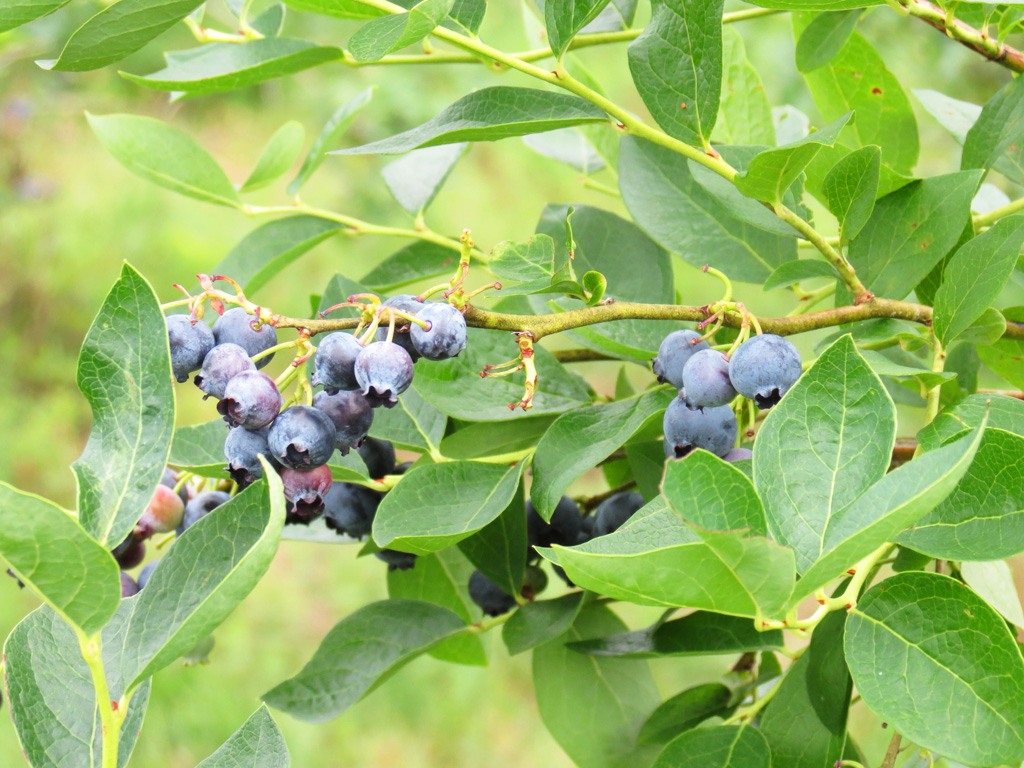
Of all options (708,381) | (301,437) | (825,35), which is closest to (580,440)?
(708,381)

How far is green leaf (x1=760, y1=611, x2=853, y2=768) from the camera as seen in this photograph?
678 millimetres

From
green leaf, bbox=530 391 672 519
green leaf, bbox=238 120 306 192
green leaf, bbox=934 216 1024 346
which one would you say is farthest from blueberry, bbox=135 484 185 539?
green leaf, bbox=934 216 1024 346

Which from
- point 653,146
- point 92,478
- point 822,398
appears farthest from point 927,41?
point 92,478

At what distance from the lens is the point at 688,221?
87 cm

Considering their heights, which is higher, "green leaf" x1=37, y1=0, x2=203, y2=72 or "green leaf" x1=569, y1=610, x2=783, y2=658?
"green leaf" x1=37, y1=0, x2=203, y2=72

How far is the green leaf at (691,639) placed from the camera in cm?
74

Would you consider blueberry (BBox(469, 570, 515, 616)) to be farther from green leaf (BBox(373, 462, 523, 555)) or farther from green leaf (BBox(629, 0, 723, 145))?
green leaf (BBox(629, 0, 723, 145))

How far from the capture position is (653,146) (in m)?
0.89

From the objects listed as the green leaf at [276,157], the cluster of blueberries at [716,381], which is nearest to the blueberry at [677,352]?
the cluster of blueberries at [716,381]

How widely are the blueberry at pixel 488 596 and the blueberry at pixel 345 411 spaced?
0.36 m

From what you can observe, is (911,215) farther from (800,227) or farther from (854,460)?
(854,460)

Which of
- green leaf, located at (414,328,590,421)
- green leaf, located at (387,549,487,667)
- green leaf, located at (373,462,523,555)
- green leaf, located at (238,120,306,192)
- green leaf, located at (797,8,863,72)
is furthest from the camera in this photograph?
green leaf, located at (238,120,306,192)

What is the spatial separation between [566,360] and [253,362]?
401 mm

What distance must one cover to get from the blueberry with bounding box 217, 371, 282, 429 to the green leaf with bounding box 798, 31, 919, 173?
664 millimetres
